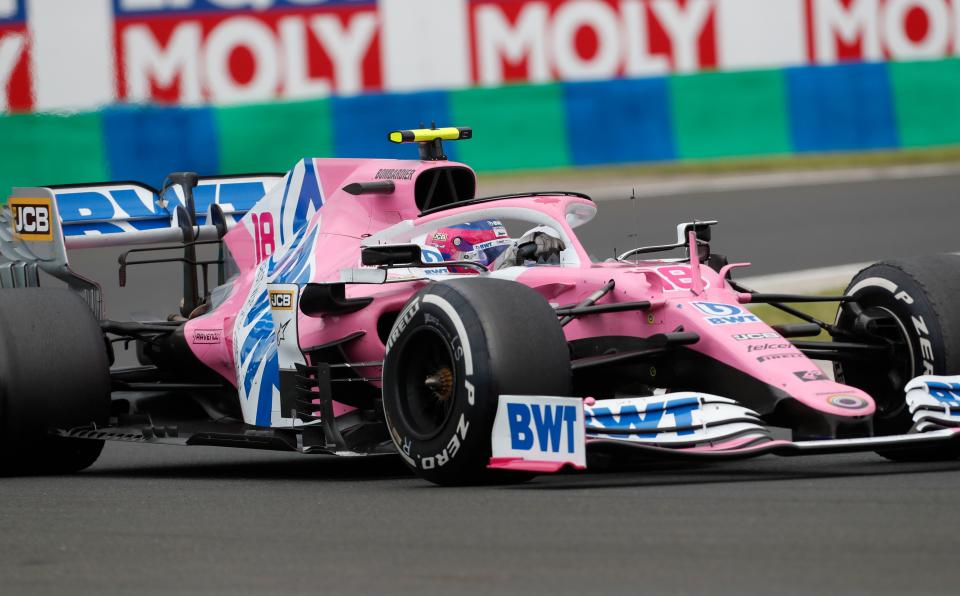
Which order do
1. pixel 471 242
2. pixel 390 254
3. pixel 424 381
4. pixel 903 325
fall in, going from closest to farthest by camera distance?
pixel 424 381 < pixel 390 254 < pixel 903 325 < pixel 471 242

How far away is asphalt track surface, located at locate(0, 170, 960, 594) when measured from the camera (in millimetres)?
5164

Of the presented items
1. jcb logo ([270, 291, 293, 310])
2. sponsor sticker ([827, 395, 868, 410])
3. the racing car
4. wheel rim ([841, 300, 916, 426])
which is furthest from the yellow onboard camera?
sponsor sticker ([827, 395, 868, 410])

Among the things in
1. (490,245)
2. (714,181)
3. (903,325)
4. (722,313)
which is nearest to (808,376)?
(722,313)

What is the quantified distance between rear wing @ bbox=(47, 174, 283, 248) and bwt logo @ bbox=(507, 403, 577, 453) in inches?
174

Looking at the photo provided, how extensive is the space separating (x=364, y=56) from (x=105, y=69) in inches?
137

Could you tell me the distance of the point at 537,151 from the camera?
22078 mm

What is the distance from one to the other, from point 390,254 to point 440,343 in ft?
2.49

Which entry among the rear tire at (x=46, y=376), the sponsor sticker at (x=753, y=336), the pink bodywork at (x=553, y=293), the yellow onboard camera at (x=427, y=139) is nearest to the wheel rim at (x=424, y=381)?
the pink bodywork at (x=553, y=293)

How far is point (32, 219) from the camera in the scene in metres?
10.6

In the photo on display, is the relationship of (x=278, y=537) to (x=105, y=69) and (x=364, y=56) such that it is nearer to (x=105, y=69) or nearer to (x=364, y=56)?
(x=105, y=69)

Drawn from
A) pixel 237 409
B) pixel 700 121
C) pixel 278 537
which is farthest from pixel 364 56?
pixel 278 537

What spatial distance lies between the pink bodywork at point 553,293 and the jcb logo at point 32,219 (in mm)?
1136

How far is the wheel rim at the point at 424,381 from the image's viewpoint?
755cm

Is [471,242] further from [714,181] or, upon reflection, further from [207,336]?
[714,181]
